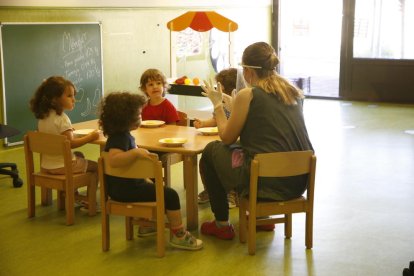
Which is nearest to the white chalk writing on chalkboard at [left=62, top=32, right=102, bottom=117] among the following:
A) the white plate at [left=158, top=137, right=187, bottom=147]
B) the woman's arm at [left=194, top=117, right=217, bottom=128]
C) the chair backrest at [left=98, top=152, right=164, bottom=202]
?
the woman's arm at [left=194, top=117, right=217, bottom=128]

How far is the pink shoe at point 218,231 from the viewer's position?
135 inches

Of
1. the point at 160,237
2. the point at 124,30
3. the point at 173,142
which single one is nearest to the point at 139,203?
the point at 160,237

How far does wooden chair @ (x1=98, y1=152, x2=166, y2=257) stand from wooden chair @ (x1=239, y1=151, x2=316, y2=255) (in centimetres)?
45

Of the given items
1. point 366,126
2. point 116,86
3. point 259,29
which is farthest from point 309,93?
point 116,86

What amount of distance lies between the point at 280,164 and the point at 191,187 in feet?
2.20

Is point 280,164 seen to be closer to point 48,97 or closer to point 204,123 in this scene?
point 204,123

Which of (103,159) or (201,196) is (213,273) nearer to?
(103,159)

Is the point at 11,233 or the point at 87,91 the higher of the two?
the point at 87,91

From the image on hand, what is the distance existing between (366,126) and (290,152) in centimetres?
415

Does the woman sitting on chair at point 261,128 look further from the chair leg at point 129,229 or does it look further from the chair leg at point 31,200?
the chair leg at point 31,200

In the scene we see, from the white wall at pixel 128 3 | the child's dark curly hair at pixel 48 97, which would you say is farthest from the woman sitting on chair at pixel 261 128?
the white wall at pixel 128 3

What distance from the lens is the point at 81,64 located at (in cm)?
610

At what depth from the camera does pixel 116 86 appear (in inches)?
261

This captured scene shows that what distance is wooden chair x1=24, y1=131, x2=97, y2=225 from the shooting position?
3531mm
